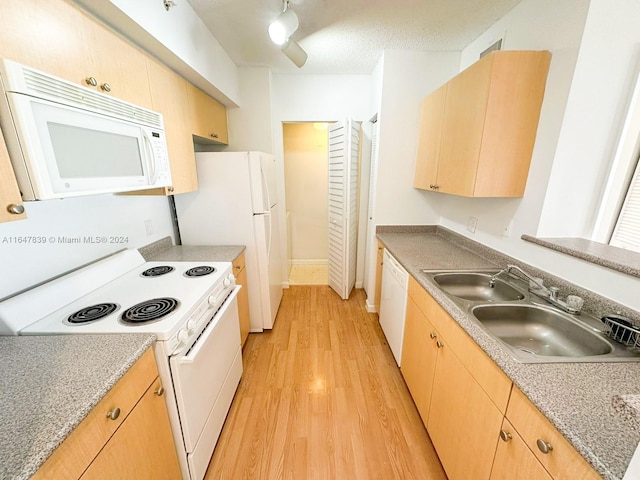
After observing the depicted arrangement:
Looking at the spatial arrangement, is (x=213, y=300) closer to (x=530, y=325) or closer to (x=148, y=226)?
(x=148, y=226)

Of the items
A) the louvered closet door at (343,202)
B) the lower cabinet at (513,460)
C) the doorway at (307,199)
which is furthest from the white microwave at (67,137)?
the doorway at (307,199)

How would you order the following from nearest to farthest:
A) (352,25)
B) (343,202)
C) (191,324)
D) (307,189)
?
1. (191,324)
2. (352,25)
3. (343,202)
4. (307,189)

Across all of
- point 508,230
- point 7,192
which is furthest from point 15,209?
point 508,230

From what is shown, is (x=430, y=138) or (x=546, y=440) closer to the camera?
(x=546, y=440)

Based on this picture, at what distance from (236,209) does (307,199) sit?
1.93m

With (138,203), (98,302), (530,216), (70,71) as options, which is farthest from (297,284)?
(70,71)

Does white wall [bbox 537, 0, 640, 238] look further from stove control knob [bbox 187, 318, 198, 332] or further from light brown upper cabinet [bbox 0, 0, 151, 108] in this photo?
light brown upper cabinet [bbox 0, 0, 151, 108]

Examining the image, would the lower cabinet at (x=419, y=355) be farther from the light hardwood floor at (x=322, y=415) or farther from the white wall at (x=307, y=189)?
the white wall at (x=307, y=189)

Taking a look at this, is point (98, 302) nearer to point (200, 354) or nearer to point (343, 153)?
point (200, 354)

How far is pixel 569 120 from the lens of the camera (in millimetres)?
1264

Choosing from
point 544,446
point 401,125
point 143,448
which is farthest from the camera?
point 401,125

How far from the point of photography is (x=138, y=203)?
1826 mm

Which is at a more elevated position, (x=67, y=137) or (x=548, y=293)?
(x=67, y=137)

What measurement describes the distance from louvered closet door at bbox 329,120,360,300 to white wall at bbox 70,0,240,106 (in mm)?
1145
